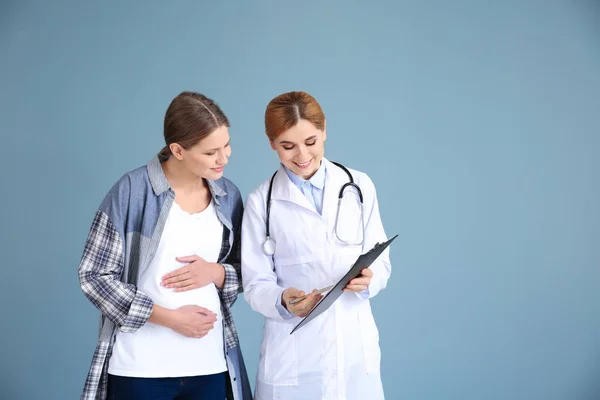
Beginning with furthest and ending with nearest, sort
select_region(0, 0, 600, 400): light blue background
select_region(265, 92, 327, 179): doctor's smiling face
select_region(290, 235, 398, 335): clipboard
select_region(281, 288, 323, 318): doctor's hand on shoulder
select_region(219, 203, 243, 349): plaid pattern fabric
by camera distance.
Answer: select_region(0, 0, 600, 400): light blue background, select_region(219, 203, 243, 349): plaid pattern fabric, select_region(265, 92, 327, 179): doctor's smiling face, select_region(281, 288, 323, 318): doctor's hand on shoulder, select_region(290, 235, 398, 335): clipboard

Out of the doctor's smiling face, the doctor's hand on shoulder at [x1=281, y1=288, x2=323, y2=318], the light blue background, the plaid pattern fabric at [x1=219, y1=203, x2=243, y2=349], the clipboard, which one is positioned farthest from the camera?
the light blue background

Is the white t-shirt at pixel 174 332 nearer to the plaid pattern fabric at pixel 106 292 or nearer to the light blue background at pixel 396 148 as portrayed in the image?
the plaid pattern fabric at pixel 106 292

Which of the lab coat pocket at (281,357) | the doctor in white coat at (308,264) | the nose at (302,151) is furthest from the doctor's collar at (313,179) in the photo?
the lab coat pocket at (281,357)

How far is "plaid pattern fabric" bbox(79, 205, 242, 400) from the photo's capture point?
6.34 feet

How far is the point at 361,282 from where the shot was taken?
197cm

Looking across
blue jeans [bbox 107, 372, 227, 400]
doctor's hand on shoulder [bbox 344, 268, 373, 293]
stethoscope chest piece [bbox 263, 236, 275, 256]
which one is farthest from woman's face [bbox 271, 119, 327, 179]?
blue jeans [bbox 107, 372, 227, 400]

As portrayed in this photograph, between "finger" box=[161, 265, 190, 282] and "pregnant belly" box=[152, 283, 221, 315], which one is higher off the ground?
"finger" box=[161, 265, 190, 282]

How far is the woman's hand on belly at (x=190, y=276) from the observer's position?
2014mm

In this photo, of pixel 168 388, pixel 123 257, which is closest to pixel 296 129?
pixel 123 257

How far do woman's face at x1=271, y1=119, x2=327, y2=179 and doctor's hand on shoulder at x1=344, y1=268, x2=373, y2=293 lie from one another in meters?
0.36

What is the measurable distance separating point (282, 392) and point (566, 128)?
86.2 inches

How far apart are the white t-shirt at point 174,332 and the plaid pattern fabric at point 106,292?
5 centimetres

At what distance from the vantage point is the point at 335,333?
2045 mm

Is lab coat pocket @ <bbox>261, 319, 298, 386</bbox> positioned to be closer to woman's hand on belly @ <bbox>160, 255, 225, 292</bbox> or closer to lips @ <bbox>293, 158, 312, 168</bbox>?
woman's hand on belly @ <bbox>160, 255, 225, 292</bbox>
